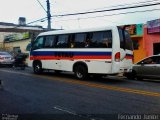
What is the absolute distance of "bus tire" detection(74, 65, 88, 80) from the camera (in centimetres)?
1633

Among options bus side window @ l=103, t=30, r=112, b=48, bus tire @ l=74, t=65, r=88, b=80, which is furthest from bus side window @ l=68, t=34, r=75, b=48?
bus side window @ l=103, t=30, r=112, b=48

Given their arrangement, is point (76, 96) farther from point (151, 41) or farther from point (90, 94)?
point (151, 41)

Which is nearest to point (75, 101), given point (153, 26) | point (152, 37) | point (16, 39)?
point (153, 26)

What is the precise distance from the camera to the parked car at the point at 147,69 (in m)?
17.2

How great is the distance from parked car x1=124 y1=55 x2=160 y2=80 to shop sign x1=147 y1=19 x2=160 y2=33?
930 cm

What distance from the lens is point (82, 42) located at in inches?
647

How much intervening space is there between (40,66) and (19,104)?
9395 millimetres

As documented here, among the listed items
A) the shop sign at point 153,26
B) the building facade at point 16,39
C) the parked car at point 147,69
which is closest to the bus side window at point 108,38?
the parked car at point 147,69

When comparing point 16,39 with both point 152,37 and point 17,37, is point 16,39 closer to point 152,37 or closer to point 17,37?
point 17,37

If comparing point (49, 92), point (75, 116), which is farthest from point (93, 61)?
point (75, 116)

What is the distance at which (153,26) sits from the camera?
88.4 ft

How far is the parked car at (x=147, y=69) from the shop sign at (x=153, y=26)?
30.5 feet

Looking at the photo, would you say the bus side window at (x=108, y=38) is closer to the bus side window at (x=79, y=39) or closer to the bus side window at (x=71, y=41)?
the bus side window at (x=79, y=39)

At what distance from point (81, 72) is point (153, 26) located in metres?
12.6
